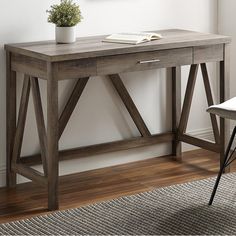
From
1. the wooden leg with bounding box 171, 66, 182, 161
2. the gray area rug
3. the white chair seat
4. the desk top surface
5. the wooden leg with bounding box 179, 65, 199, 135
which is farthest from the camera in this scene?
the wooden leg with bounding box 171, 66, 182, 161

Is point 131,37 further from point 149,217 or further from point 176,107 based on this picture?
point 149,217

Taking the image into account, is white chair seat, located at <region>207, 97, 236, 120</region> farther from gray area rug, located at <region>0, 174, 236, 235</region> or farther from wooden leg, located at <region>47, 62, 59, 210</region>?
wooden leg, located at <region>47, 62, 59, 210</region>

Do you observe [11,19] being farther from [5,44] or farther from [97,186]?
[97,186]

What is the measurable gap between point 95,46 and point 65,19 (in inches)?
9.2

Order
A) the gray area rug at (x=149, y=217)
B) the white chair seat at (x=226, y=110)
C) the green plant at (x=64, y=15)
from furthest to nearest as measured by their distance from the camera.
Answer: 1. the green plant at (x=64, y=15)
2. the white chair seat at (x=226, y=110)
3. the gray area rug at (x=149, y=217)

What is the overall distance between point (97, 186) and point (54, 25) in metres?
0.96

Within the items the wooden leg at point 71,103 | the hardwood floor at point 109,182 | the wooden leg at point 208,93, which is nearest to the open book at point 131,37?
the wooden leg at point 71,103

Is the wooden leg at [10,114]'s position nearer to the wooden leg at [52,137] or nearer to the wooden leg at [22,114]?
the wooden leg at [22,114]

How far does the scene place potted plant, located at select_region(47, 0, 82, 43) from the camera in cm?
405

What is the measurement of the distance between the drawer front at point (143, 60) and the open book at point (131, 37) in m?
0.10

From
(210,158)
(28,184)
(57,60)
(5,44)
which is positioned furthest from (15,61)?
(210,158)

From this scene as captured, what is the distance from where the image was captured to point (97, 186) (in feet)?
14.0

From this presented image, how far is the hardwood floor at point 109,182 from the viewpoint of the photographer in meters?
3.95

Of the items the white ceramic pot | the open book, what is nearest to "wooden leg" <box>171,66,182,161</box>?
the open book
